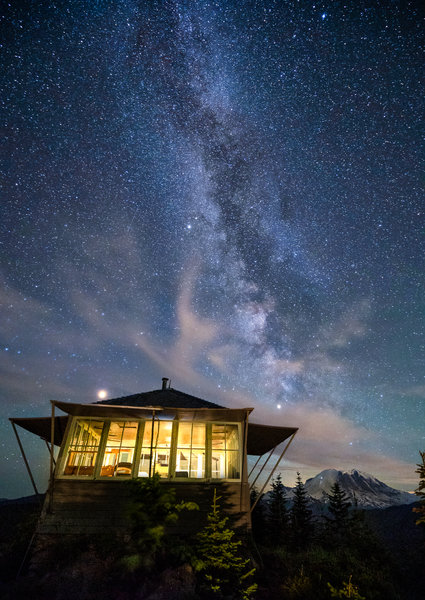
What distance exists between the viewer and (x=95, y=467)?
34.1ft

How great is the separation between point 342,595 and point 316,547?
4.08 meters

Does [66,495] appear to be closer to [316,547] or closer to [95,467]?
[95,467]

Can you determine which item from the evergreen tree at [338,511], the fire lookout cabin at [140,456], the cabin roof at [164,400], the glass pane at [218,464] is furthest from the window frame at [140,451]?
the evergreen tree at [338,511]

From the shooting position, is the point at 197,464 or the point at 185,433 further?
the point at 185,433

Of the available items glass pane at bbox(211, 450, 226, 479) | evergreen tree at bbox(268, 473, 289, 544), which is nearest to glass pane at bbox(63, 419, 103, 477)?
glass pane at bbox(211, 450, 226, 479)

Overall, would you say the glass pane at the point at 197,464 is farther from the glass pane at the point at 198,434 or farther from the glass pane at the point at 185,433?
the glass pane at the point at 185,433

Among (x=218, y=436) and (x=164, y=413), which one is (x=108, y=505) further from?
(x=218, y=436)

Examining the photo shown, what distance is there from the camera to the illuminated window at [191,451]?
1092cm

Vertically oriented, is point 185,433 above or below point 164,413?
below

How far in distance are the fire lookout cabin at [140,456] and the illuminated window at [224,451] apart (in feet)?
0.11

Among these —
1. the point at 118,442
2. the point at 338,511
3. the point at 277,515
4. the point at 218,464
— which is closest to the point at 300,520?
the point at 277,515

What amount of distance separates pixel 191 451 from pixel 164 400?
2475mm

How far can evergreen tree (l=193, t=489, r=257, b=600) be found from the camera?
742 centimetres

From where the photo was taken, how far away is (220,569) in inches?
317
